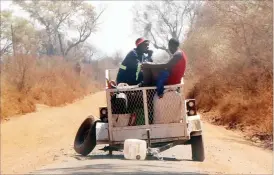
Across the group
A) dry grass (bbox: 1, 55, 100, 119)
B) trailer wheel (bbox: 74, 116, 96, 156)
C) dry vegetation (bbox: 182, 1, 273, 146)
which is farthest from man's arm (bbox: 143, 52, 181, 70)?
dry grass (bbox: 1, 55, 100, 119)

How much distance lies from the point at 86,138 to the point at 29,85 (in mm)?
23482

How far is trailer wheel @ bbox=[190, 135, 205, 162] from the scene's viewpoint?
11125 mm

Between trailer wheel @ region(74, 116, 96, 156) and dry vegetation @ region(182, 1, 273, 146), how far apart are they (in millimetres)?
7551

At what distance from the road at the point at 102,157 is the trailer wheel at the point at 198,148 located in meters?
0.16

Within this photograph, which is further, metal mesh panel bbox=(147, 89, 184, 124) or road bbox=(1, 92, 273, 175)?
metal mesh panel bbox=(147, 89, 184, 124)

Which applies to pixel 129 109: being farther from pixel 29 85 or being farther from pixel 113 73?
pixel 29 85

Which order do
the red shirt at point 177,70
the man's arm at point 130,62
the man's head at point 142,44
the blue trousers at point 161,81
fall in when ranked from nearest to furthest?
the blue trousers at point 161,81 < the red shirt at point 177,70 < the man's arm at point 130,62 < the man's head at point 142,44

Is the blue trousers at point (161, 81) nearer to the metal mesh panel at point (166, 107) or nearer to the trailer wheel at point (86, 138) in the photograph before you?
the metal mesh panel at point (166, 107)

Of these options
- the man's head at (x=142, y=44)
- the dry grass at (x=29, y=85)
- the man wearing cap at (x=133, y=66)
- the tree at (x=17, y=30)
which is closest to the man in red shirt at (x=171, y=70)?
the man wearing cap at (x=133, y=66)

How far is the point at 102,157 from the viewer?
11.5m

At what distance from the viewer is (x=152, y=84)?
10328 mm

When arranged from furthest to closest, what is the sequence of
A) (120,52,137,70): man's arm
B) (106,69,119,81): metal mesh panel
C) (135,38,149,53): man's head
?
(106,69,119,81): metal mesh panel → (135,38,149,53): man's head → (120,52,137,70): man's arm

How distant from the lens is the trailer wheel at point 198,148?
438 inches

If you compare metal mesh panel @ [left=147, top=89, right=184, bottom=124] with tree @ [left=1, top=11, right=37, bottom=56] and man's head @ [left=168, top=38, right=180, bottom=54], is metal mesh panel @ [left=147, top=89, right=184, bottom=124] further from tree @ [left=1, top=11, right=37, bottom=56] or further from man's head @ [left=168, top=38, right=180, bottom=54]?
tree @ [left=1, top=11, right=37, bottom=56]
